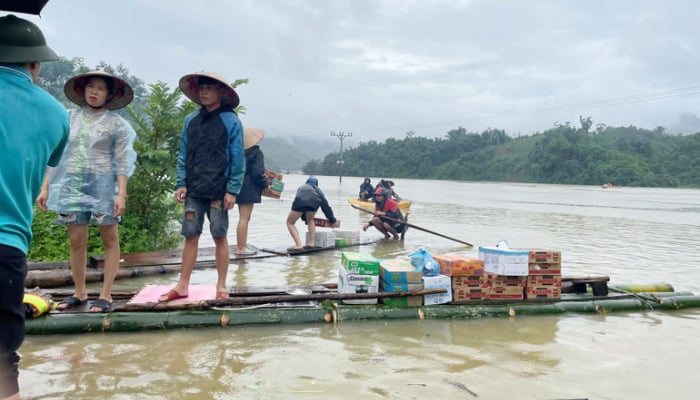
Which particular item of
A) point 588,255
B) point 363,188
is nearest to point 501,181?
point 363,188

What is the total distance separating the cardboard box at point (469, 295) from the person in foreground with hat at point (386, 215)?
23.4 ft

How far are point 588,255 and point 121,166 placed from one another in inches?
391

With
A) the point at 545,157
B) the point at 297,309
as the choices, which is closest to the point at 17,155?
the point at 297,309

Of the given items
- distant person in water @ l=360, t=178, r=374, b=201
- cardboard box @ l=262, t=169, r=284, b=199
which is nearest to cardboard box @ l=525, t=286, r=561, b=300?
cardboard box @ l=262, t=169, r=284, b=199

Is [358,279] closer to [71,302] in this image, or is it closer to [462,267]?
[462,267]

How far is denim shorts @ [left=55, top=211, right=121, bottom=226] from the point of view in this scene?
4254 mm

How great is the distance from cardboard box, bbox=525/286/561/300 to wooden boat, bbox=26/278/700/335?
0.18 feet

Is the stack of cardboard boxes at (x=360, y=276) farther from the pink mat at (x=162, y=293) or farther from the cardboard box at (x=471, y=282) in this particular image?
the pink mat at (x=162, y=293)

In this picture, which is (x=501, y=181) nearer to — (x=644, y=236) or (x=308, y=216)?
(x=644, y=236)

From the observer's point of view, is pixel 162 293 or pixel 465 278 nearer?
pixel 162 293

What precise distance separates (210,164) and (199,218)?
1.85 feet

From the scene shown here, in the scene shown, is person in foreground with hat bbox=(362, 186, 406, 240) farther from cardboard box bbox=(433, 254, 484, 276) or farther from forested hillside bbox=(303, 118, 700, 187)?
forested hillside bbox=(303, 118, 700, 187)

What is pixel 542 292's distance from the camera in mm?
5660

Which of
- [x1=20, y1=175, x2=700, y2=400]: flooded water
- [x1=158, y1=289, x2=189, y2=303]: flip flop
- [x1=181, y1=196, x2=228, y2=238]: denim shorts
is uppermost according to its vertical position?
[x1=181, y1=196, x2=228, y2=238]: denim shorts
